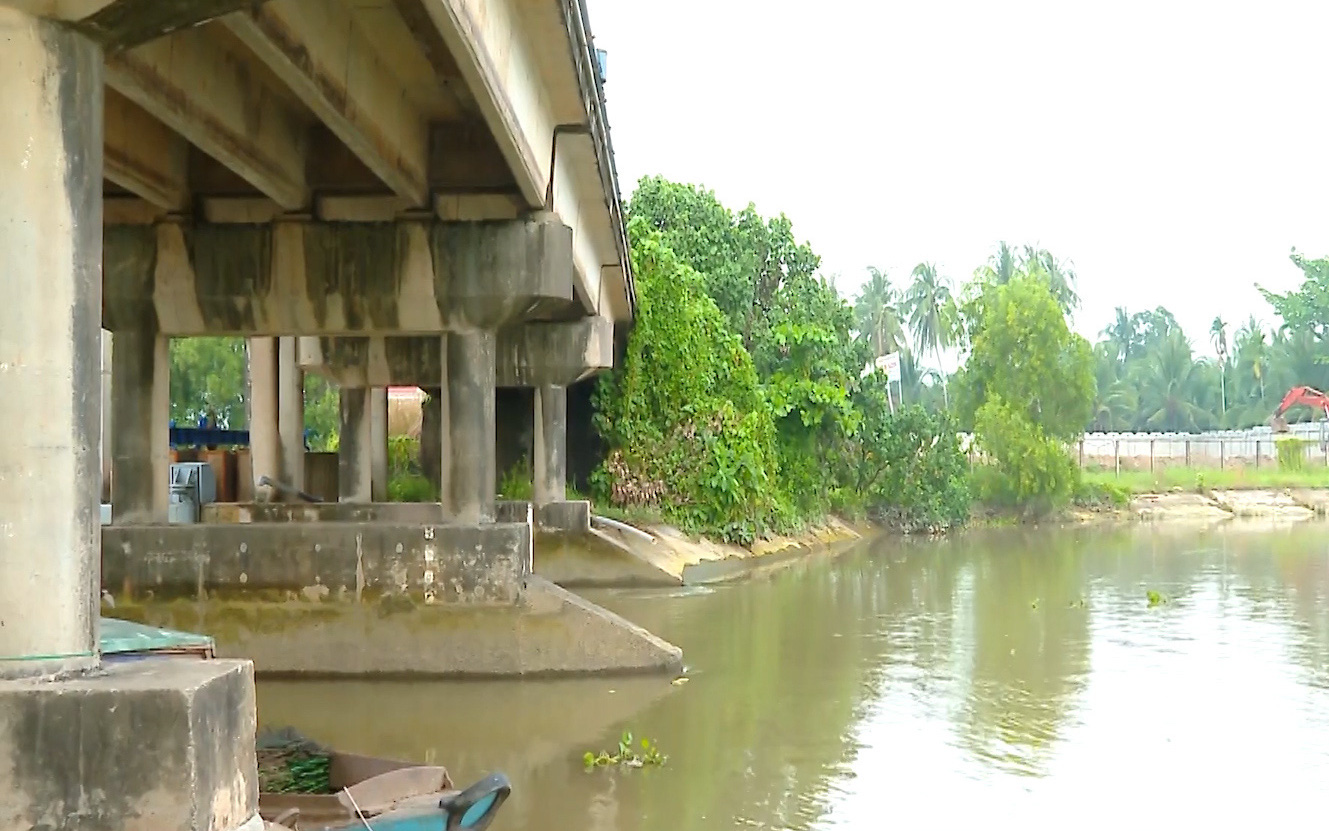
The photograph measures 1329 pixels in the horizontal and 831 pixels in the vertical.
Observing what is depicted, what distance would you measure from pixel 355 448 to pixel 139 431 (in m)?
Result: 10.9

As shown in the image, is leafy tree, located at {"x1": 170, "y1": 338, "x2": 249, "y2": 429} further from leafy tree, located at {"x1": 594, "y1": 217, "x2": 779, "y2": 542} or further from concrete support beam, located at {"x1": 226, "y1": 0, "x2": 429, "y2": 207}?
concrete support beam, located at {"x1": 226, "y1": 0, "x2": 429, "y2": 207}

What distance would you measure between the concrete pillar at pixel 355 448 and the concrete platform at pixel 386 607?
481 inches

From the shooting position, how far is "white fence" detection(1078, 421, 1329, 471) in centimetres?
5816

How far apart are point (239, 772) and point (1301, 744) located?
8024 millimetres

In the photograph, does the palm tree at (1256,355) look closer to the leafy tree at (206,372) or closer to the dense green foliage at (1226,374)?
the dense green foliage at (1226,374)

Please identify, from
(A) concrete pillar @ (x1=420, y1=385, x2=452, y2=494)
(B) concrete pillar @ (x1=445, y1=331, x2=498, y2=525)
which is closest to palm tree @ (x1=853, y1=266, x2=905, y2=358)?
(A) concrete pillar @ (x1=420, y1=385, x2=452, y2=494)

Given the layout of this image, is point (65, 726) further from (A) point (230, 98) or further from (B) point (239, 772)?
(A) point (230, 98)

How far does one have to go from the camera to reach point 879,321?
71750mm

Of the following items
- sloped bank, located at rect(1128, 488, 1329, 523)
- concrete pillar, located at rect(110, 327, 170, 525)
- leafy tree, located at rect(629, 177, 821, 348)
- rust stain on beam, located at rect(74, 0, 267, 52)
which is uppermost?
leafy tree, located at rect(629, 177, 821, 348)

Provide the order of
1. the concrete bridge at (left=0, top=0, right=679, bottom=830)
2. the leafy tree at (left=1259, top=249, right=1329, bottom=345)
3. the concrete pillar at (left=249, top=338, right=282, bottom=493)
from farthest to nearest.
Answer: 1. the leafy tree at (left=1259, top=249, right=1329, bottom=345)
2. the concrete pillar at (left=249, top=338, right=282, bottom=493)
3. the concrete bridge at (left=0, top=0, right=679, bottom=830)

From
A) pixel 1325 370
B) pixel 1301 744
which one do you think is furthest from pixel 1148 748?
pixel 1325 370

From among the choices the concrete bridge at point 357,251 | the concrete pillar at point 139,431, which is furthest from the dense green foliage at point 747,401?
the concrete pillar at point 139,431

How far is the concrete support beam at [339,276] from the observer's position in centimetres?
1402

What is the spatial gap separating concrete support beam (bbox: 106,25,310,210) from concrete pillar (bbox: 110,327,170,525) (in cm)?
253
